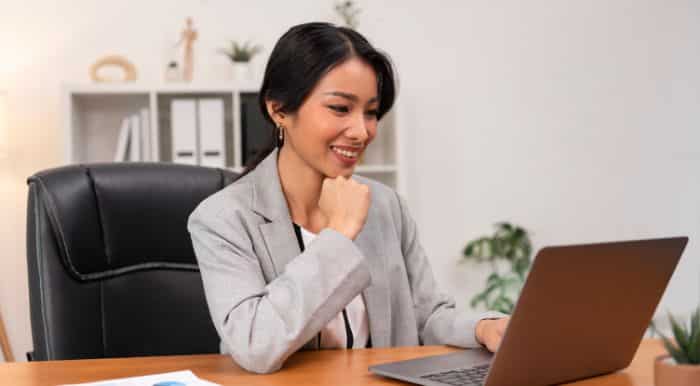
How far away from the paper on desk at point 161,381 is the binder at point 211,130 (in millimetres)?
2065

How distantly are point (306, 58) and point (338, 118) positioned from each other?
13cm

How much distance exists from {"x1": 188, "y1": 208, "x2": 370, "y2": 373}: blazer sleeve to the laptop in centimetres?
16

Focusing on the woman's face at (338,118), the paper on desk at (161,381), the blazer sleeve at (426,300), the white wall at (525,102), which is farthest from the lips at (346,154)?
the white wall at (525,102)

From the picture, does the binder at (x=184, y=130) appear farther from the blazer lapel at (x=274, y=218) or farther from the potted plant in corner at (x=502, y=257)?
the blazer lapel at (x=274, y=218)

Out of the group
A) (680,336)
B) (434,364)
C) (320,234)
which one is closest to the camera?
(680,336)

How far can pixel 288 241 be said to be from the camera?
1479mm

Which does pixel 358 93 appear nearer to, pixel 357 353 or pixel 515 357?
pixel 357 353

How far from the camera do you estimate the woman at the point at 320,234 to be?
1.25m

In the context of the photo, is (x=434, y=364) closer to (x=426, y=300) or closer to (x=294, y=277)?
(x=294, y=277)

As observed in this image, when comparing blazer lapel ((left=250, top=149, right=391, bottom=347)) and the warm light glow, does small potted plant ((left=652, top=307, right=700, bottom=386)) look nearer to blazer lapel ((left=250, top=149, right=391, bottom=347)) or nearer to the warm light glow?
blazer lapel ((left=250, top=149, right=391, bottom=347))

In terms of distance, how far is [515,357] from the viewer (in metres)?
0.96

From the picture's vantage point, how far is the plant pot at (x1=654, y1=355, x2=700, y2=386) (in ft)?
2.82

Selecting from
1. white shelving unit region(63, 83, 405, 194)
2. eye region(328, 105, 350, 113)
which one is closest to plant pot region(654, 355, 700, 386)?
eye region(328, 105, 350, 113)

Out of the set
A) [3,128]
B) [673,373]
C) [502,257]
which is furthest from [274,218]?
[502,257]
